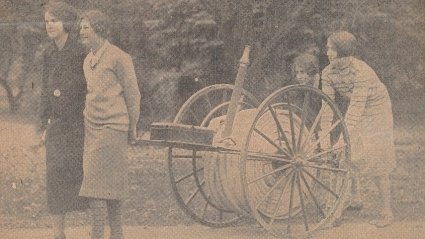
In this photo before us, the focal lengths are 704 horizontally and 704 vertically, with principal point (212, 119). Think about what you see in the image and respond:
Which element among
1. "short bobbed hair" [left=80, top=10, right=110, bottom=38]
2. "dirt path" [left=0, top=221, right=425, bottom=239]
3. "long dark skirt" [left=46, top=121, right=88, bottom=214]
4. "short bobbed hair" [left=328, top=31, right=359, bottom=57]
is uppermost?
"short bobbed hair" [left=80, top=10, right=110, bottom=38]

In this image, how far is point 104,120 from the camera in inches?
200

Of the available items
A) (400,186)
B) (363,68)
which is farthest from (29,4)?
(400,186)

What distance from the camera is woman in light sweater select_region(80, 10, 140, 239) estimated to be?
5.09 meters

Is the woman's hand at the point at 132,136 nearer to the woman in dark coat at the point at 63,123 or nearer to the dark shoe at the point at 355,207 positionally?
the woman in dark coat at the point at 63,123

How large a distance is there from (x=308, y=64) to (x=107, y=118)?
1897mm

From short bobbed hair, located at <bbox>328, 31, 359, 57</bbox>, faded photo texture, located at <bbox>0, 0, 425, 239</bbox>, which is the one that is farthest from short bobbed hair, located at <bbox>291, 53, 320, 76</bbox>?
short bobbed hair, located at <bbox>328, 31, 359, 57</bbox>

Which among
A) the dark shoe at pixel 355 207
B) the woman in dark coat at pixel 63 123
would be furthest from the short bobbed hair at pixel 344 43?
the woman in dark coat at pixel 63 123

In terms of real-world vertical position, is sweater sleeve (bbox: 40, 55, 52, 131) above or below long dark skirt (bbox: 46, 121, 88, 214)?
above

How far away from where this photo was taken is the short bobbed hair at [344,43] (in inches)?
239

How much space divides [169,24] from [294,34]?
46.0 inches

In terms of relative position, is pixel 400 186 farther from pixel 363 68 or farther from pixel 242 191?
pixel 242 191

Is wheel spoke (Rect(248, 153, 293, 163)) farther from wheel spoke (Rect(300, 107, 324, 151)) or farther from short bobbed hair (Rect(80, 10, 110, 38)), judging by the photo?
short bobbed hair (Rect(80, 10, 110, 38))

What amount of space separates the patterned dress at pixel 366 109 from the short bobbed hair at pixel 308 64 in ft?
0.34

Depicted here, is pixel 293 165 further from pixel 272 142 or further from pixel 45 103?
pixel 45 103
